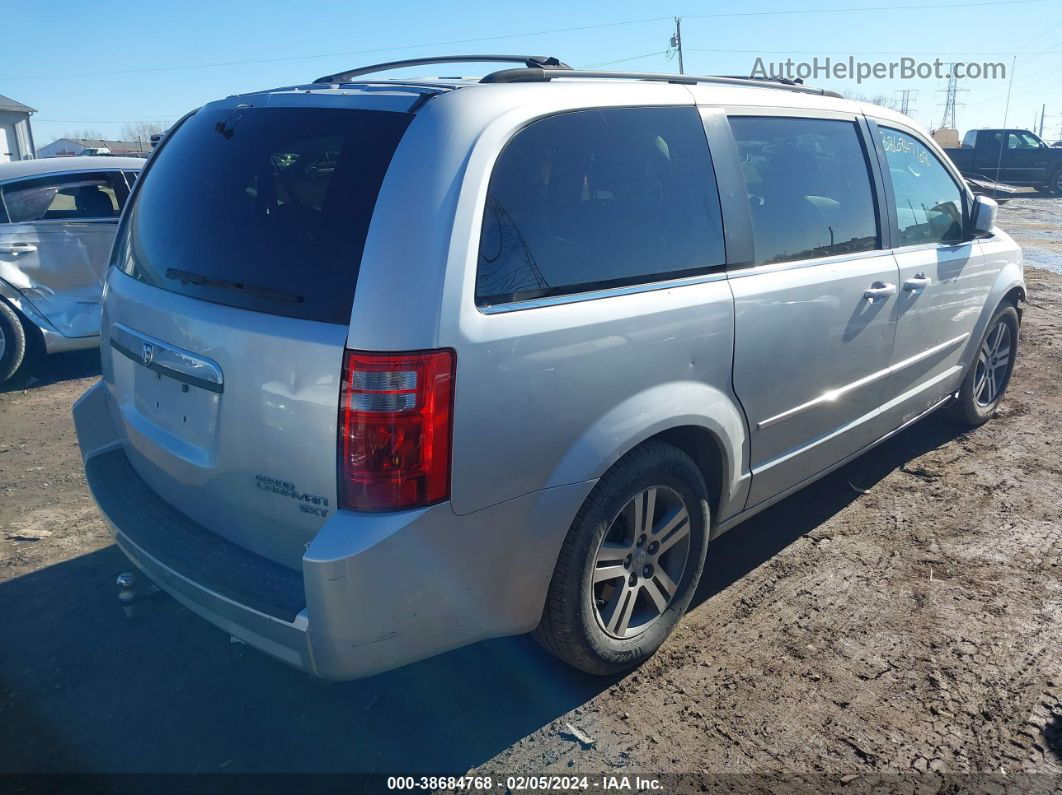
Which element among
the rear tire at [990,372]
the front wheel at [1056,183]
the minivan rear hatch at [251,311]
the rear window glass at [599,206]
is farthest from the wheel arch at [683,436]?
the front wheel at [1056,183]

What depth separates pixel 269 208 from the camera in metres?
2.48

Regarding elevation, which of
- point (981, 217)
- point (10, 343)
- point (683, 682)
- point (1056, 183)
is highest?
point (981, 217)

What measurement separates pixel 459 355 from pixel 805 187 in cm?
210

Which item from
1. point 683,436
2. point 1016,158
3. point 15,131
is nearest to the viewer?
point 683,436

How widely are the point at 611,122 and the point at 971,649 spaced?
2.40 m

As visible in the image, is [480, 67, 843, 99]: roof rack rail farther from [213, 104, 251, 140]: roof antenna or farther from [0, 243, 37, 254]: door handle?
[0, 243, 37, 254]: door handle

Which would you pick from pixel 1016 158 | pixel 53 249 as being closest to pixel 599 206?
pixel 53 249

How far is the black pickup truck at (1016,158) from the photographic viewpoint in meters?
29.1

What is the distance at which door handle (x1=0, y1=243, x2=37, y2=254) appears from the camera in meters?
6.54

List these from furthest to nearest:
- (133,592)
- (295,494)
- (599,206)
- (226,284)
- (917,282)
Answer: (917,282)
(133,592)
(599,206)
(226,284)
(295,494)

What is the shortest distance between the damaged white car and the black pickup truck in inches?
1160

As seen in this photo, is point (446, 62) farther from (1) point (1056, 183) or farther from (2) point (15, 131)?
(2) point (15, 131)

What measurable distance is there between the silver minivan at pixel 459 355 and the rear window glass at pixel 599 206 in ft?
0.03

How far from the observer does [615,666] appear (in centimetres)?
293
